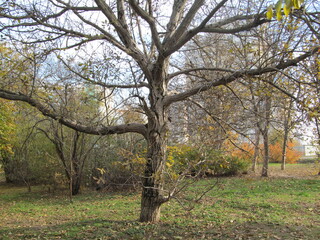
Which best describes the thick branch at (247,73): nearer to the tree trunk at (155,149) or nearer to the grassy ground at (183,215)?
the tree trunk at (155,149)

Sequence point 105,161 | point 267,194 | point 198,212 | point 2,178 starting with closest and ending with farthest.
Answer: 1. point 198,212
2. point 267,194
3. point 105,161
4. point 2,178

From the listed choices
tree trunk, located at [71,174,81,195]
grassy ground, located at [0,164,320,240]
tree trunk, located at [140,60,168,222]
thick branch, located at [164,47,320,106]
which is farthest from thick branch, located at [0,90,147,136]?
tree trunk, located at [71,174,81,195]

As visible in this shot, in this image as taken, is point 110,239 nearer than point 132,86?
Yes

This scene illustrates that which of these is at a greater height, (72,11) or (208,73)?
(72,11)

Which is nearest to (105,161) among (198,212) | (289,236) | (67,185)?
(67,185)

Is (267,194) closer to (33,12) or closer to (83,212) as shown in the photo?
(83,212)

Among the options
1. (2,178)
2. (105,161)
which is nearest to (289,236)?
(105,161)

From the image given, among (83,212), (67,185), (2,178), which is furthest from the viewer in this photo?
(2,178)

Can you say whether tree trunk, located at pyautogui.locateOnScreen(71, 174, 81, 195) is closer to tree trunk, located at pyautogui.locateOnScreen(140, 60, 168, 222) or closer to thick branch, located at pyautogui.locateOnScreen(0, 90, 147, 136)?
thick branch, located at pyautogui.locateOnScreen(0, 90, 147, 136)

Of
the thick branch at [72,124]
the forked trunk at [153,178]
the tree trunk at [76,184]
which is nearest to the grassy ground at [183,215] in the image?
the forked trunk at [153,178]

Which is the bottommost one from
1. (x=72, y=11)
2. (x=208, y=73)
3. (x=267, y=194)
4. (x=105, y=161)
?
(x=267, y=194)

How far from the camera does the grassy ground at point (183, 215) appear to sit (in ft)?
17.6

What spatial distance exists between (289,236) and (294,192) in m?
5.57

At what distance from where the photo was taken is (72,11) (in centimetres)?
618
